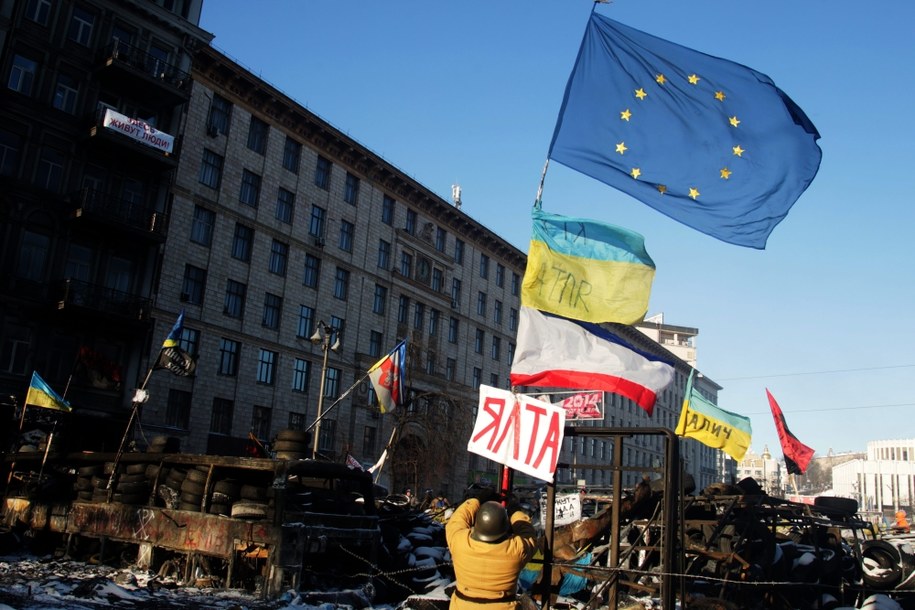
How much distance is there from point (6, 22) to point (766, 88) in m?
29.6

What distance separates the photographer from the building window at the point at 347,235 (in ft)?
145

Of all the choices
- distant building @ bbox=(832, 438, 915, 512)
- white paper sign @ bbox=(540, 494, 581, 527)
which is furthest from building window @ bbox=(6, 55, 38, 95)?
distant building @ bbox=(832, 438, 915, 512)

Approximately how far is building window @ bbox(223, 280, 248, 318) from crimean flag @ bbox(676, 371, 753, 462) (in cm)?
2317

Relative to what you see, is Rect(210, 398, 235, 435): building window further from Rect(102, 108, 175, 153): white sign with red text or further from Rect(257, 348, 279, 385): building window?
Rect(102, 108, 175, 153): white sign with red text

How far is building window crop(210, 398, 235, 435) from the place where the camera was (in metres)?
35.4

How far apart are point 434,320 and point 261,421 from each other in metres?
17.1

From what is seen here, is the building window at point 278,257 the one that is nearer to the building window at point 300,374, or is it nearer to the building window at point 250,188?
the building window at point 250,188

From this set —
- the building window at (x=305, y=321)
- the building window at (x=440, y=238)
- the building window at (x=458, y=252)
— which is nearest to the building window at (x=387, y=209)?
the building window at (x=440, y=238)

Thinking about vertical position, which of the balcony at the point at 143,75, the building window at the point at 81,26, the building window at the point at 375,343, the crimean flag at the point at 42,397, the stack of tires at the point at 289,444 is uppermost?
the building window at the point at 81,26

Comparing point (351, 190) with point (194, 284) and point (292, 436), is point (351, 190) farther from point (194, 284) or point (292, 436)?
point (292, 436)

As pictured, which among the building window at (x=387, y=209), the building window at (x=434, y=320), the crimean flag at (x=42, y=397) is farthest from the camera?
the building window at (x=434, y=320)

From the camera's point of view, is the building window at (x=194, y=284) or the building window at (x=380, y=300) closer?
the building window at (x=194, y=284)

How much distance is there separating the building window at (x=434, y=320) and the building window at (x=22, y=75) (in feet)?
90.2

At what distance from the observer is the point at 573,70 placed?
1037 cm
